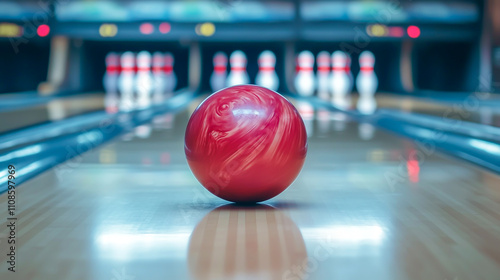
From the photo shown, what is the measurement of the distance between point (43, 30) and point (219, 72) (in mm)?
2434

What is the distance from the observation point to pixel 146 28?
8461 mm

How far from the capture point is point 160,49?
9.77 metres

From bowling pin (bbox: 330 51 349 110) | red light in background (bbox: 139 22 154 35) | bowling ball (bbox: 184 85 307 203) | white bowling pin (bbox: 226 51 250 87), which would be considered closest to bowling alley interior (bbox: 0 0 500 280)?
bowling ball (bbox: 184 85 307 203)

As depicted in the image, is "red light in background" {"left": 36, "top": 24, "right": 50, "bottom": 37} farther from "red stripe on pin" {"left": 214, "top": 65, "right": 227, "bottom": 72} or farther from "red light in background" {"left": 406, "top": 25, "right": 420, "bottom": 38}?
"red light in background" {"left": 406, "top": 25, "right": 420, "bottom": 38}

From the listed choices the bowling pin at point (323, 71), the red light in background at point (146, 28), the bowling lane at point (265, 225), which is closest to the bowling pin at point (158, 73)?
the red light in background at point (146, 28)

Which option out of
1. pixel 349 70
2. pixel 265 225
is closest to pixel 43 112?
pixel 265 225

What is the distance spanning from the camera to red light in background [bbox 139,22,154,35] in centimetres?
845

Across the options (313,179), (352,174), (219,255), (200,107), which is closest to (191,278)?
(219,255)

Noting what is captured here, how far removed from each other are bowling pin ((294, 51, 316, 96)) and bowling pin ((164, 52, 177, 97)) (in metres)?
1.69

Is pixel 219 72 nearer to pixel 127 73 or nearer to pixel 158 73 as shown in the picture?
pixel 158 73

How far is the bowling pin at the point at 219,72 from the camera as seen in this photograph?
9.47 metres

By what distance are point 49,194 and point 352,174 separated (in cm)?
117

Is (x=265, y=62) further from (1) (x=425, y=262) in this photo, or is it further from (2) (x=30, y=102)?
(1) (x=425, y=262)

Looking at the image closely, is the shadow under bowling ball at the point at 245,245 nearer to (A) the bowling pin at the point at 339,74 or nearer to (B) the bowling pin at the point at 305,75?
(B) the bowling pin at the point at 305,75
